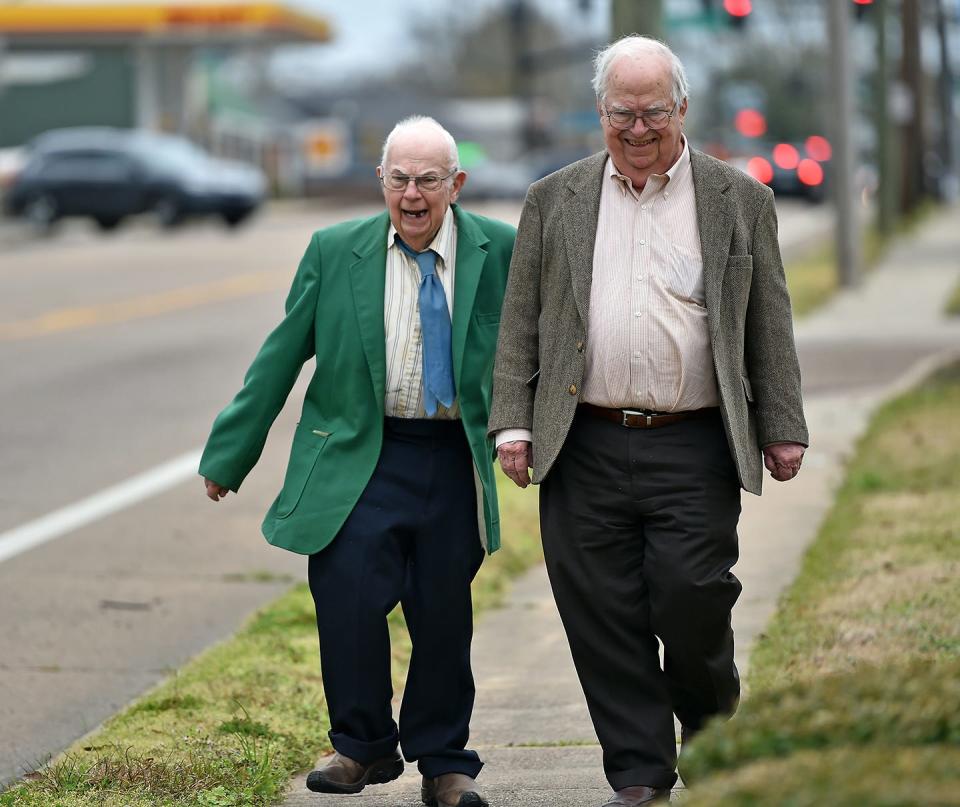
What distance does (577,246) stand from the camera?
4773mm

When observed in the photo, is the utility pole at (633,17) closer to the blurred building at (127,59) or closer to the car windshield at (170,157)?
the car windshield at (170,157)

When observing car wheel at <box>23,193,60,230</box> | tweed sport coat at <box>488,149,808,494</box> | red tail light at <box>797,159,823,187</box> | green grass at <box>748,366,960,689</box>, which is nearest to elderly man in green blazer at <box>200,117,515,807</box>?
tweed sport coat at <box>488,149,808,494</box>

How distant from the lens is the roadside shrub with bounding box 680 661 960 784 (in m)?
2.92

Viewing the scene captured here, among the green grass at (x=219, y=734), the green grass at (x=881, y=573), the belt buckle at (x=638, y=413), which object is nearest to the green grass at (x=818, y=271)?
the green grass at (x=881, y=573)

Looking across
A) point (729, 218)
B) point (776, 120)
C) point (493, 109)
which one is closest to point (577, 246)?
point (729, 218)

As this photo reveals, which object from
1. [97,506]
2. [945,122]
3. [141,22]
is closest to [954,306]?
[97,506]

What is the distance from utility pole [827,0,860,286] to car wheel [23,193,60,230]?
19.4 m

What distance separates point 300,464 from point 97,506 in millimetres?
5245

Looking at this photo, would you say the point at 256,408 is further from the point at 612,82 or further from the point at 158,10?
the point at 158,10

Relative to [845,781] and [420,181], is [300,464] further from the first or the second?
[845,781]

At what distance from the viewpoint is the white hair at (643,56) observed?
4648mm

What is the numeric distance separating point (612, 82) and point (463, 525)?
1.21 metres

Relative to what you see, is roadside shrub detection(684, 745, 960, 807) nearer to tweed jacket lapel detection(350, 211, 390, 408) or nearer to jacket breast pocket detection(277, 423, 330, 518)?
tweed jacket lapel detection(350, 211, 390, 408)

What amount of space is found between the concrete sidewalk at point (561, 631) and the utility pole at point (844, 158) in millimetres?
5638
